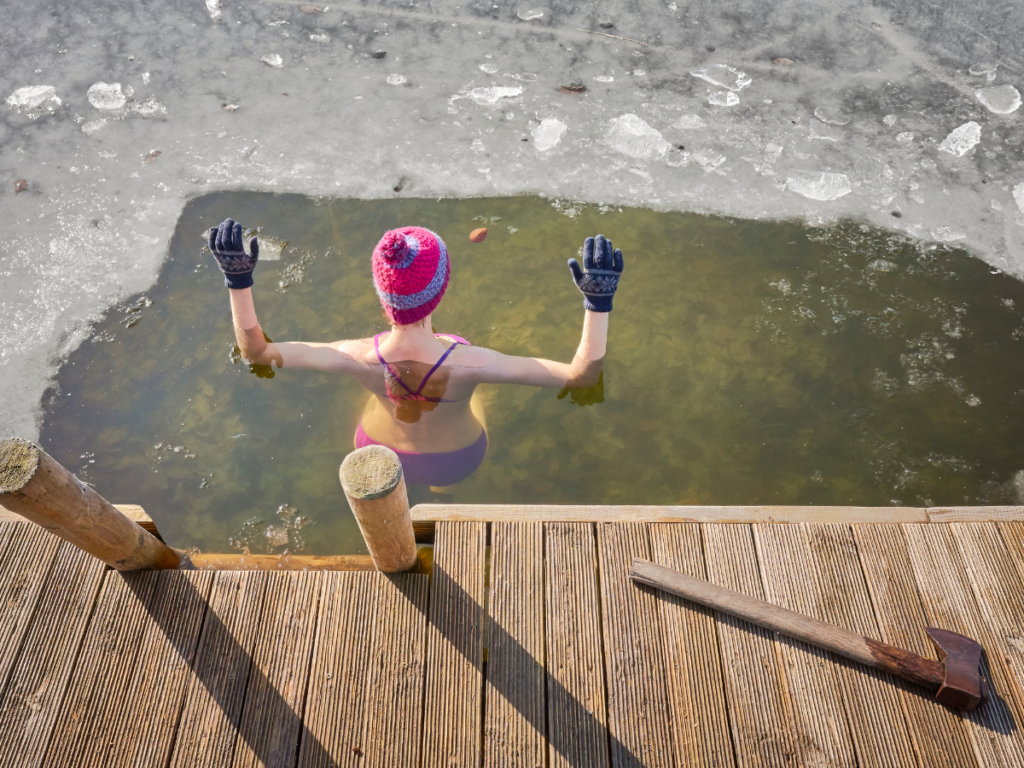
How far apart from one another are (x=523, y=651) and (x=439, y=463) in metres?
1.08

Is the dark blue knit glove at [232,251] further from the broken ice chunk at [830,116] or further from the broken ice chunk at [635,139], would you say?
the broken ice chunk at [830,116]

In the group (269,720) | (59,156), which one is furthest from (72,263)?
(269,720)

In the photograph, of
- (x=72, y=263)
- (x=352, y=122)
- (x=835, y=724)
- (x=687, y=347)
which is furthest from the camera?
(x=352, y=122)

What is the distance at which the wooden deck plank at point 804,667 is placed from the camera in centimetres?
208

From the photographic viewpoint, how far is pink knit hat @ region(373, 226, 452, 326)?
229cm

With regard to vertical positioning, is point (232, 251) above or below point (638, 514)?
above

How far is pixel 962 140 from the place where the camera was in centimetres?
446

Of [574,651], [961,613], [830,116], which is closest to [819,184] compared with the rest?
[830,116]

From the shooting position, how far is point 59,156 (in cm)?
454

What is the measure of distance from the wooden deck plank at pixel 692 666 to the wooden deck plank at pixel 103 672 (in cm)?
175

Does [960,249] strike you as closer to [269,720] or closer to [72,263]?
[269,720]

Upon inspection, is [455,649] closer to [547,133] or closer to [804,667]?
[804,667]

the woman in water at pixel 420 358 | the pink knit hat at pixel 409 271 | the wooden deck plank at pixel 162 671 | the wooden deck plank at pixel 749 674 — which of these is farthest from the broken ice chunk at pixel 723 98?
the wooden deck plank at pixel 162 671

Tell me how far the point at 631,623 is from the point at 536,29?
4598mm
